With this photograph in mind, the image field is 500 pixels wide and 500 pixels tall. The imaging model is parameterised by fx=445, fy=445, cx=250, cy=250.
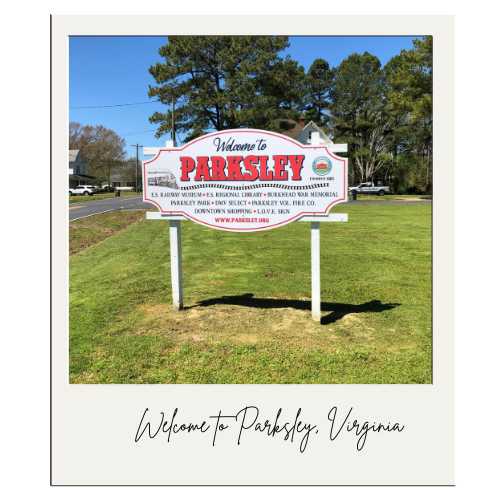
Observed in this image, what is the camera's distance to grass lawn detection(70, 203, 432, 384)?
4.45 m

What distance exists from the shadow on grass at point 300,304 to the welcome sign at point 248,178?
1.43 meters

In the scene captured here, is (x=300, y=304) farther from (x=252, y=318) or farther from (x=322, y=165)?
(x=322, y=165)

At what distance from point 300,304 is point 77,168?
55833mm

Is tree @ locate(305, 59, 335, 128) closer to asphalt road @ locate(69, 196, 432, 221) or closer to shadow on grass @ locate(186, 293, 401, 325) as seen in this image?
asphalt road @ locate(69, 196, 432, 221)

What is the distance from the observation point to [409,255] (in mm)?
10211

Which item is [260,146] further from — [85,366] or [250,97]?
[250,97]

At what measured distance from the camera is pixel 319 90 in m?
40.9

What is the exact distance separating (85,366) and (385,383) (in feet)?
9.86

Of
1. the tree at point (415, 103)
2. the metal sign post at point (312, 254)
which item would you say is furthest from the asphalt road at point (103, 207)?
the metal sign post at point (312, 254)

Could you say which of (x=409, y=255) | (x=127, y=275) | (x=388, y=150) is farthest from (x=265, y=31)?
(x=388, y=150)

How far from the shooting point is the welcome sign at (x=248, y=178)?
526cm

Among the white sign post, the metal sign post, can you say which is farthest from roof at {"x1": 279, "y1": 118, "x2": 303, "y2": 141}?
the white sign post

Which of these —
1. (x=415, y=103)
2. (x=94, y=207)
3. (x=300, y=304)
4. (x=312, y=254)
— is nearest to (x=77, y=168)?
(x=94, y=207)

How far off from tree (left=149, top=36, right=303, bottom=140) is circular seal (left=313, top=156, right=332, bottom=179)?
1689cm
